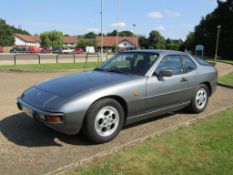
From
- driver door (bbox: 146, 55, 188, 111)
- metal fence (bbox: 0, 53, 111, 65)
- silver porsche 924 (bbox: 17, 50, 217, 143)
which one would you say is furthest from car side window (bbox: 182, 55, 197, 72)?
metal fence (bbox: 0, 53, 111, 65)

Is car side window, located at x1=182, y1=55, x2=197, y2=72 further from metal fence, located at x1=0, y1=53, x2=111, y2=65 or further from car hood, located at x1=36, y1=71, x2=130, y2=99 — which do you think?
metal fence, located at x1=0, y1=53, x2=111, y2=65

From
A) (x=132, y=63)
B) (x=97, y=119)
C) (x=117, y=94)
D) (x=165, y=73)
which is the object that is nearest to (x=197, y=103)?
(x=165, y=73)

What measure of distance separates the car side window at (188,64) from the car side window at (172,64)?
0.53 feet

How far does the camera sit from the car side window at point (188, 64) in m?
6.31

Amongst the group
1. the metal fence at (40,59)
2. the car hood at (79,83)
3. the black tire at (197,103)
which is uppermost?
the car hood at (79,83)

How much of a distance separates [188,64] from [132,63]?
1.38 m

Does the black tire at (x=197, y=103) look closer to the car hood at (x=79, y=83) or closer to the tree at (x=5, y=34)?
the car hood at (x=79, y=83)

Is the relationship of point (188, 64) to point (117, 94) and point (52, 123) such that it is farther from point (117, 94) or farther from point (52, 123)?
point (52, 123)

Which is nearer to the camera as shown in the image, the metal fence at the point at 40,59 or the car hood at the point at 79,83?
the car hood at the point at 79,83

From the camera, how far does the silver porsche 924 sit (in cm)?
430

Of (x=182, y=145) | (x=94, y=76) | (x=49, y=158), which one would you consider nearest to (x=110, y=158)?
(x=49, y=158)

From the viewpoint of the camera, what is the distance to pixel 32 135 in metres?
4.92

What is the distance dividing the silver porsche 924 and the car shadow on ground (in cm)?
41

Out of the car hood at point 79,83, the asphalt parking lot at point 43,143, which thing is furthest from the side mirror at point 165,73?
the asphalt parking lot at point 43,143
